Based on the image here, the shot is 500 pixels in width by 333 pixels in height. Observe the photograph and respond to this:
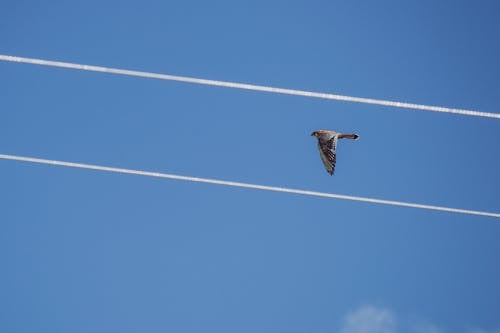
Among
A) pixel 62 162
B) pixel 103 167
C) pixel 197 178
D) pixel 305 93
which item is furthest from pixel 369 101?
pixel 62 162

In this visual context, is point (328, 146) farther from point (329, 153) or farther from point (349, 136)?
point (349, 136)

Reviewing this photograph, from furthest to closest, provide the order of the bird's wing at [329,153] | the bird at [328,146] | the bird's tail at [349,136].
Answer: the bird's wing at [329,153], the bird at [328,146], the bird's tail at [349,136]

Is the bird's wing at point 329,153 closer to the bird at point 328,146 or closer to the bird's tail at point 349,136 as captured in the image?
the bird at point 328,146

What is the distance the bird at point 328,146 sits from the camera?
30.7ft

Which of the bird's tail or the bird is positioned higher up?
the bird's tail

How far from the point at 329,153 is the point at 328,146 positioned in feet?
0.43

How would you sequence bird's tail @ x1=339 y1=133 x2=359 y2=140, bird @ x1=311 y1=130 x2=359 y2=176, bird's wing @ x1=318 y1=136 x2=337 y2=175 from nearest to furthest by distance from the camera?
bird's tail @ x1=339 y1=133 x2=359 y2=140
bird @ x1=311 y1=130 x2=359 y2=176
bird's wing @ x1=318 y1=136 x2=337 y2=175

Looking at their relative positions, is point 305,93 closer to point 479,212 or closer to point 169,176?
point 169,176

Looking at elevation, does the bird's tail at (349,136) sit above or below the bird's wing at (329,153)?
above

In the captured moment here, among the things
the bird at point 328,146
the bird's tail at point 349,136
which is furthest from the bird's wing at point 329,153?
the bird's tail at point 349,136

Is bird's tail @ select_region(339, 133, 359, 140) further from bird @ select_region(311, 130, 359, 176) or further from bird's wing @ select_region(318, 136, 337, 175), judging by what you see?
bird's wing @ select_region(318, 136, 337, 175)

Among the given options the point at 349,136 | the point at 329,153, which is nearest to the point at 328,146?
the point at 329,153

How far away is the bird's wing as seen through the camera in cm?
949

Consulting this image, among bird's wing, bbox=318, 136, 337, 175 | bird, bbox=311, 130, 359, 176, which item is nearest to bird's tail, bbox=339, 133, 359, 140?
bird, bbox=311, 130, 359, 176
